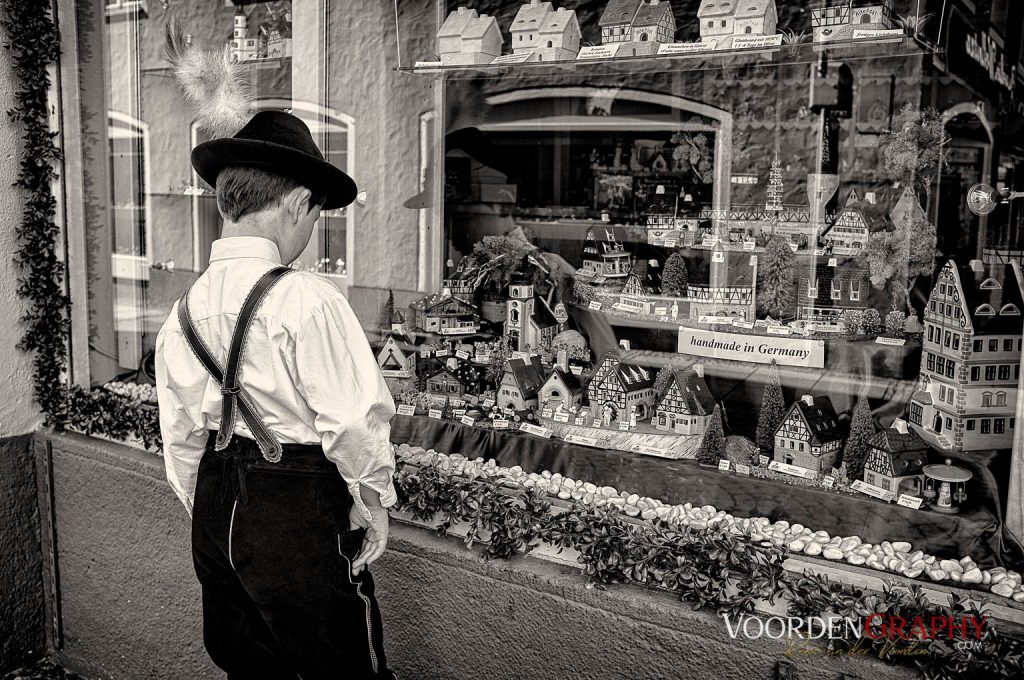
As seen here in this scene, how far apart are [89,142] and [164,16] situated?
0.72 meters

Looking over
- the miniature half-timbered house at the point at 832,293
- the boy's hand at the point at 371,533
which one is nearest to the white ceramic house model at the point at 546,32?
the miniature half-timbered house at the point at 832,293

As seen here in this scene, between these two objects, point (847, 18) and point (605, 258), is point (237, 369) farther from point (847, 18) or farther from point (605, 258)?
point (847, 18)

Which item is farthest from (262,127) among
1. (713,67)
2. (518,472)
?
(713,67)

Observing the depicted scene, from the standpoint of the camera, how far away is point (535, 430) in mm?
3627

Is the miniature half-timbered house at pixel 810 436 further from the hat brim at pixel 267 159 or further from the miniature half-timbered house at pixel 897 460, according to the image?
the hat brim at pixel 267 159

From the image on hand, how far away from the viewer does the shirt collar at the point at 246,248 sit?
238 cm

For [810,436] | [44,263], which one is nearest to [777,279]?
[810,436]

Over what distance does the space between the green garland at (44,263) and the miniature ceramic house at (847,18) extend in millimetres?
3112

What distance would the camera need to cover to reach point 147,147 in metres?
4.78

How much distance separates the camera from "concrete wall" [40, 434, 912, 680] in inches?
108

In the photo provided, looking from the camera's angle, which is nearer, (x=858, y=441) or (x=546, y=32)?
(x=858, y=441)

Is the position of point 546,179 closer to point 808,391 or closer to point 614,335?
point 614,335

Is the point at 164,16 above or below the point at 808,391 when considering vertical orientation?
above

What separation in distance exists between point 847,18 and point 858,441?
1.46m
